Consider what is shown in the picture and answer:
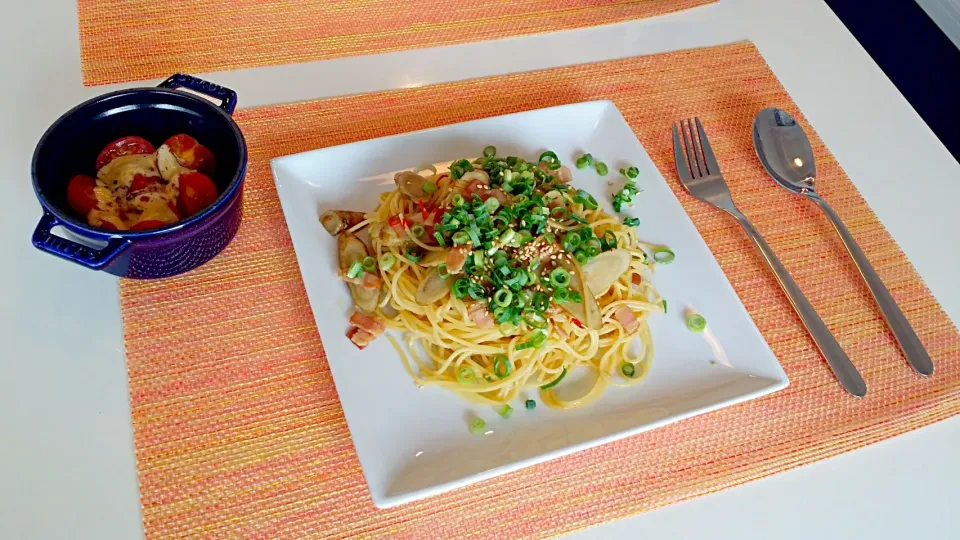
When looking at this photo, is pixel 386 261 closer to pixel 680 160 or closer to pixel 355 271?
pixel 355 271

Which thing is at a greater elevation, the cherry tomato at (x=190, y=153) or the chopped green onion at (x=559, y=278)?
the chopped green onion at (x=559, y=278)

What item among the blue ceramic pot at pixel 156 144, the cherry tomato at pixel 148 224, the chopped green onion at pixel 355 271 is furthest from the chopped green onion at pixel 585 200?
the cherry tomato at pixel 148 224

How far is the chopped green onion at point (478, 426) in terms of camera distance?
1343 millimetres

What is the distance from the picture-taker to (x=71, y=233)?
125 cm

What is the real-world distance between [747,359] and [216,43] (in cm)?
164

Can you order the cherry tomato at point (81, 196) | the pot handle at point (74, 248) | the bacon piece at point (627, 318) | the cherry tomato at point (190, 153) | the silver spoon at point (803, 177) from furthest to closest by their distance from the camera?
the silver spoon at point (803, 177), the bacon piece at point (627, 318), the cherry tomato at point (190, 153), the cherry tomato at point (81, 196), the pot handle at point (74, 248)

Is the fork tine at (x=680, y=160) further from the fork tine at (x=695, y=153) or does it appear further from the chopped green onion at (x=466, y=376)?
the chopped green onion at (x=466, y=376)

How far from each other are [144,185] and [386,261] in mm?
504

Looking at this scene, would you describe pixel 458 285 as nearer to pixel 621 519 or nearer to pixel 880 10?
pixel 621 519

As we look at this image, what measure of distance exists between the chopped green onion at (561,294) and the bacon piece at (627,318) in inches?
5.6

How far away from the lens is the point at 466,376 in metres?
1.43

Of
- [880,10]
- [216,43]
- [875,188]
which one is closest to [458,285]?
[216,43]

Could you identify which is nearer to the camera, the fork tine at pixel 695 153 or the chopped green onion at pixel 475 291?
the chopped green onion at pixel 475 291

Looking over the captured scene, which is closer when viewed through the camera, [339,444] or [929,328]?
[339,444]
